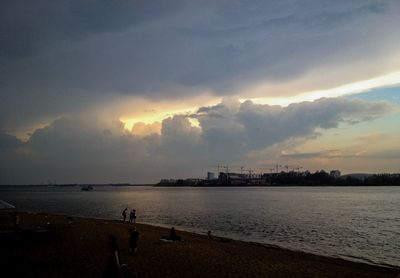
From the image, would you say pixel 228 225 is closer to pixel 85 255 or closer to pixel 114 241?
pixel 85 255

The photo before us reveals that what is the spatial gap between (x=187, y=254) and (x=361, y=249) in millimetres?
19757

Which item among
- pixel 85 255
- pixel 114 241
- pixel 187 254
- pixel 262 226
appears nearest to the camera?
pixel 114 241

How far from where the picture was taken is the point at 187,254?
24.2 metres

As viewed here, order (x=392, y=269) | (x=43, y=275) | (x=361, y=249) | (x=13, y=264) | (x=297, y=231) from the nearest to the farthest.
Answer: (x=43, y=275) < (x=13, y=264) < (x=392, y=269) < (x=361, y=249) < (x=297, y=231)

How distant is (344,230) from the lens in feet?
163

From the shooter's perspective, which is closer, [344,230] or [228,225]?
[344,230]

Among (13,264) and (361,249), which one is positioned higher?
(13,264)

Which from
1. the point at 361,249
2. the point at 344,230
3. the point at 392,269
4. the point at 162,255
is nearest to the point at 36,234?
the point at 162,255

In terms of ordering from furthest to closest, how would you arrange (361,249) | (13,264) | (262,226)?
(262,226), (361,249), (13,264)

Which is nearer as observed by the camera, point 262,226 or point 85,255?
point 85,255

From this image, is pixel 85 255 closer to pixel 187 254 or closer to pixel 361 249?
Result: pixel 187 254

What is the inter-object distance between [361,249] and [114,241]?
2840 centimetres

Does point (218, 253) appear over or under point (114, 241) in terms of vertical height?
under

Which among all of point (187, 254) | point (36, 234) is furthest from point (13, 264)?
point (187, 254)
